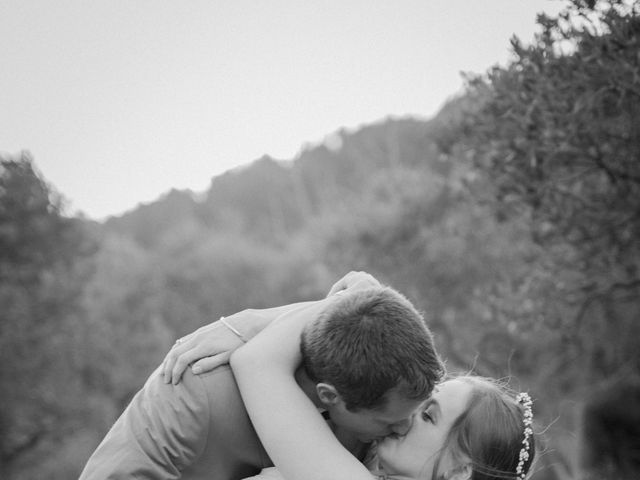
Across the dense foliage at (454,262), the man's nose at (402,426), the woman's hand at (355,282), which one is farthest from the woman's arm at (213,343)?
the dense foliage at (454,262)

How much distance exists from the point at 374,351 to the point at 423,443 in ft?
2.64

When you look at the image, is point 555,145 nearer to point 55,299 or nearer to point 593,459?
point 593,459

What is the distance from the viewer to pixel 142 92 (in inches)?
554

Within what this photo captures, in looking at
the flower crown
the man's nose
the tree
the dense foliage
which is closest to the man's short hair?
the man's nose

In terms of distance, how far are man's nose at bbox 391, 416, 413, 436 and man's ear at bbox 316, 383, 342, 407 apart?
335 millimetres

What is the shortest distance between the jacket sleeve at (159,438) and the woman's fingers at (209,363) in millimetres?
49

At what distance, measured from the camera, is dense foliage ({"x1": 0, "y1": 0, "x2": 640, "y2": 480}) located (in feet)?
15.0

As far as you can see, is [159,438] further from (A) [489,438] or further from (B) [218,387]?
(A) [489,438]

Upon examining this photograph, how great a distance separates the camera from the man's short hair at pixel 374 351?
260cm

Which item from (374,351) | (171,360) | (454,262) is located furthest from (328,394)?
(454,262)

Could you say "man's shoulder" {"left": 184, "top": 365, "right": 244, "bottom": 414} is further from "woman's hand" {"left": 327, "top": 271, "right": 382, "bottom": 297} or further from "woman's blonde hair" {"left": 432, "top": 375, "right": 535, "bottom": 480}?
"woman's blonde hair" {"left": 432, "top": 375, "right": 535, "bottom": 480}

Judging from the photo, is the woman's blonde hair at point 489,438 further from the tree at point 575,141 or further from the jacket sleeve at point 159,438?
the tree at point 575,141

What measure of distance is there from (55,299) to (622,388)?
14.5 meters

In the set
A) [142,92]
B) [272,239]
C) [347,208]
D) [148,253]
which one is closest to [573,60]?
[142,92]
